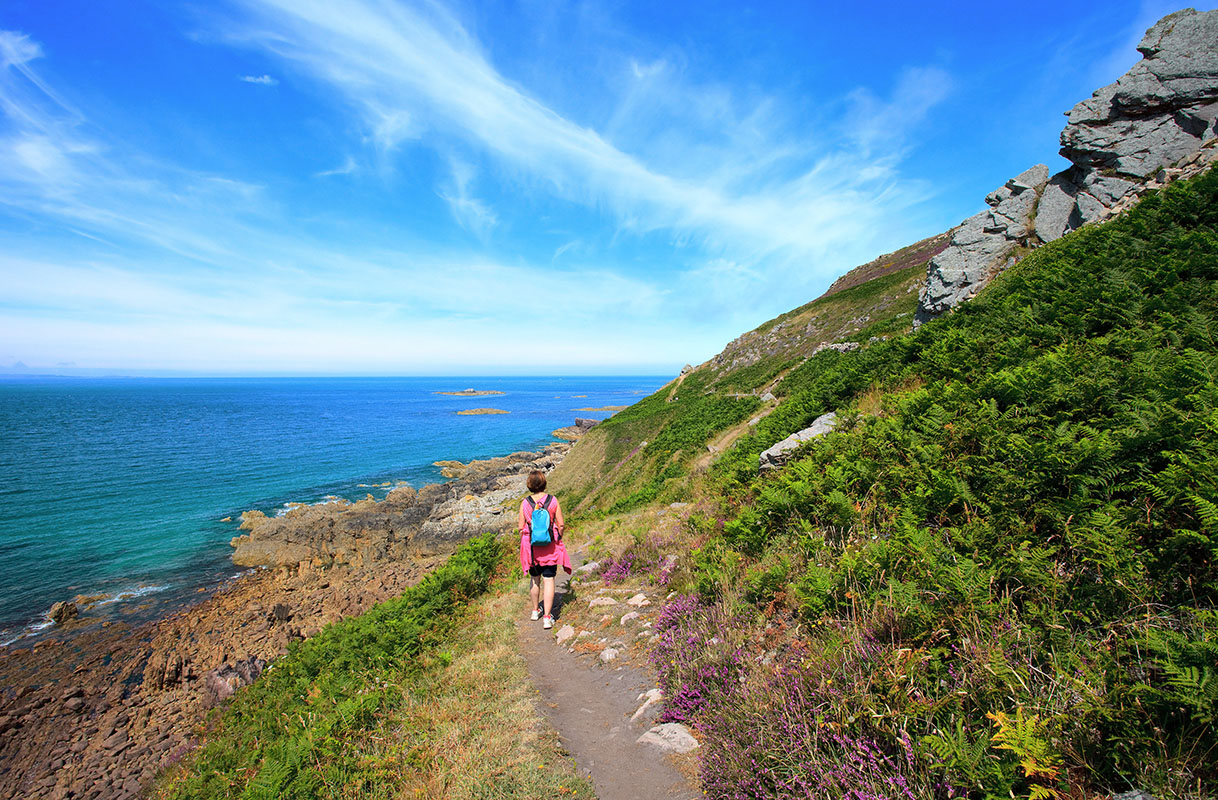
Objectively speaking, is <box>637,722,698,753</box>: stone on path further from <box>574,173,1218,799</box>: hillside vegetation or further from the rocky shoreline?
the rocky shoreline

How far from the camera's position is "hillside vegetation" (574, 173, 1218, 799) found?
2.64 meters

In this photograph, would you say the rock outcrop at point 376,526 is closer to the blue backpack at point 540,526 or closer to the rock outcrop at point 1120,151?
the blue backpack at point 540,526

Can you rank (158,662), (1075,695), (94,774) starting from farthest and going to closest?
(158,662)
(94,774)
(1075,695)

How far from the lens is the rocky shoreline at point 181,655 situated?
12422 millimetres

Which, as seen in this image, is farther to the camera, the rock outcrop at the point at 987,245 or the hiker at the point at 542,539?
the rock outcrop at the point at 987,245

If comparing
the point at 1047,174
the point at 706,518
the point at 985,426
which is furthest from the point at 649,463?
the point at 1047,174

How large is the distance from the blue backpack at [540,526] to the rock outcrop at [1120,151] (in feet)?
51.7

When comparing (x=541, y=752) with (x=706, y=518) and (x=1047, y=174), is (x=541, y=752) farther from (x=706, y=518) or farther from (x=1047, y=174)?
(x=1047, y=174)

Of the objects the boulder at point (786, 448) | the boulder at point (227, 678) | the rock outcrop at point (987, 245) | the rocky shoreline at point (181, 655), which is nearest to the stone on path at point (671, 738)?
the boulder at point (786, 448)

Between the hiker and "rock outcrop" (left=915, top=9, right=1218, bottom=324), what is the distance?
15.6m

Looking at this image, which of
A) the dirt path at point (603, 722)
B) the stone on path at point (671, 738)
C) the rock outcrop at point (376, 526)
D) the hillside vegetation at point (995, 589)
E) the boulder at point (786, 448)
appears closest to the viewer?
the hillside vegetation at point (995, 589)

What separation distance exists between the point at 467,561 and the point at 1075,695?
11757 mm

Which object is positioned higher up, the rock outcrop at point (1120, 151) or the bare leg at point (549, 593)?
the rock outcrop at point (1120, 151)

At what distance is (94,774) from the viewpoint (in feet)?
39.3
